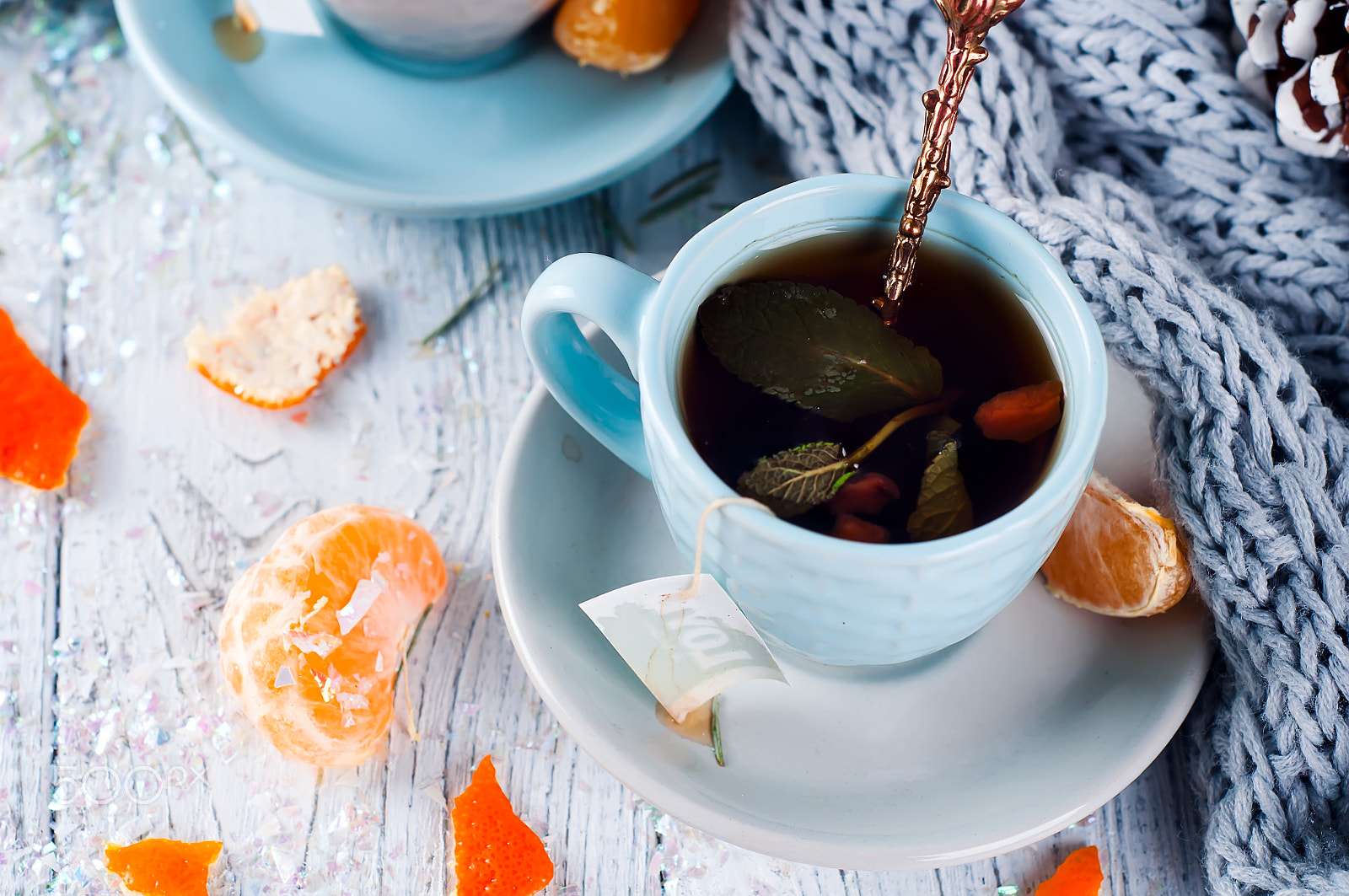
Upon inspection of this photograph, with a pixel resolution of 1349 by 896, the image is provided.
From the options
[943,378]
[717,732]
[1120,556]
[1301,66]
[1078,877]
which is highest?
[1301,66]

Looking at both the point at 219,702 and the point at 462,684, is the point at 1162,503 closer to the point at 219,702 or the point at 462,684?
the point at 462,684

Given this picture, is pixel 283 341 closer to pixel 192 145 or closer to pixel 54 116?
pixel 192 145

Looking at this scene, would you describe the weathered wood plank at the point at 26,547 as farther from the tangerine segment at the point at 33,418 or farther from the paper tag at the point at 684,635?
the paper tag at the point at 684,635

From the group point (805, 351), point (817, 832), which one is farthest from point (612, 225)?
point (817, 832)

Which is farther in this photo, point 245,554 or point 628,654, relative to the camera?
point 245,554

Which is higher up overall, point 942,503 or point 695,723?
point 942,503

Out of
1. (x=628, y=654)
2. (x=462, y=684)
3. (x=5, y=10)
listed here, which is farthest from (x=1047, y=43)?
(x=5, y=10)
